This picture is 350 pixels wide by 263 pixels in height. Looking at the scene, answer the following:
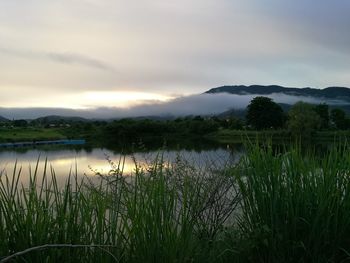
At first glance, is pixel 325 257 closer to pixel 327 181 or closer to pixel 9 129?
pixel 327 181

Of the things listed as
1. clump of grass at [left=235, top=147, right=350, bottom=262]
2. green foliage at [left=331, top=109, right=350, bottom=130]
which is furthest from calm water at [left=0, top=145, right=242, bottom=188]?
green foliage at [left=331, top=109, right=350, bottom=130]

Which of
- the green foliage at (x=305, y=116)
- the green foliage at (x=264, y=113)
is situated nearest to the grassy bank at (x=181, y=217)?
the green foliage at (x=305, y=116)

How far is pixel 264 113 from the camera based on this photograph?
7969 centimetres

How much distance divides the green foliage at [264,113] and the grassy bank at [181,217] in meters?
75.2

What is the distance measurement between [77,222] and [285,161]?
1.87 meters

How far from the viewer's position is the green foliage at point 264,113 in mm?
78500

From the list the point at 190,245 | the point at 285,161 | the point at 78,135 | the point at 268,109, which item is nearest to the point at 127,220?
the point at 190,245

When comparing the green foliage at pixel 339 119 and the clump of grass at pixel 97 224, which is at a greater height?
the clump of grass at pixel 97 224

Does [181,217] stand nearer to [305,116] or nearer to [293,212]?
[293,212]

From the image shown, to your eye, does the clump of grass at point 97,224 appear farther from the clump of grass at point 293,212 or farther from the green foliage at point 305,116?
the green foliage at point 305,116

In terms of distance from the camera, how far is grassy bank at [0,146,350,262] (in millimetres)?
2584

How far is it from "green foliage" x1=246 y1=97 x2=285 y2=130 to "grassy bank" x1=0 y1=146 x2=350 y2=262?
75.2 m

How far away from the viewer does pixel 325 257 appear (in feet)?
10.9

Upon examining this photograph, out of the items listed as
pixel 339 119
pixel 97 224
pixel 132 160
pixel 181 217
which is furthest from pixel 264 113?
pixel 97 224
